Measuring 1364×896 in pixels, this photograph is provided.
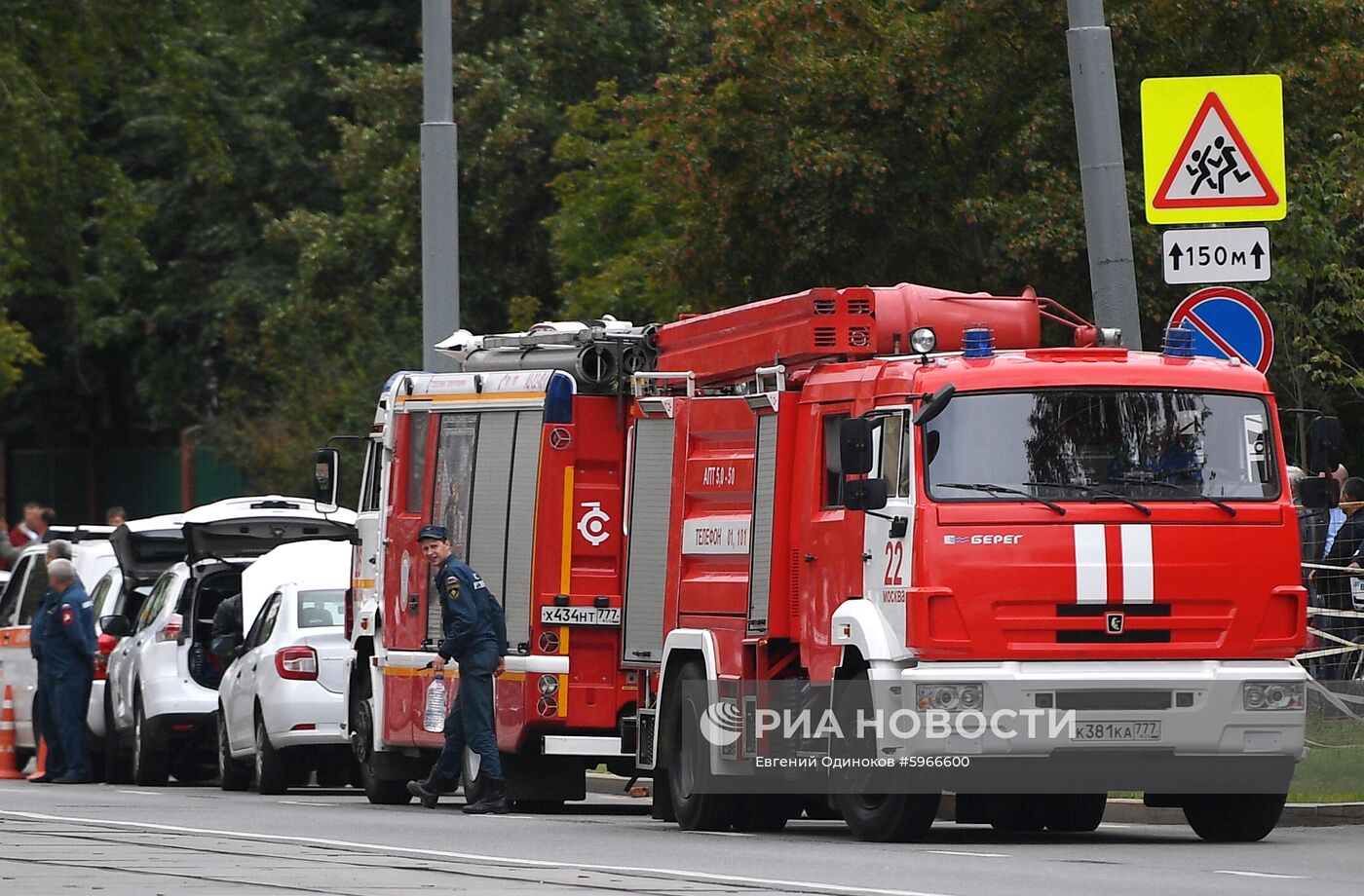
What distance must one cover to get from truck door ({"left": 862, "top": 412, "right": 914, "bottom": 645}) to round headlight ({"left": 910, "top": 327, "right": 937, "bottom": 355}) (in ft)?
2.39

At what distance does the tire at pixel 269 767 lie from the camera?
811 inches

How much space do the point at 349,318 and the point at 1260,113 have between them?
23.2 meters

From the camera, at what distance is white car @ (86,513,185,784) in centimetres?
2448

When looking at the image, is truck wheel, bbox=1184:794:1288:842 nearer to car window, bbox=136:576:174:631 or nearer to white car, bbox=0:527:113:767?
car window, bbox=136:576:174:631

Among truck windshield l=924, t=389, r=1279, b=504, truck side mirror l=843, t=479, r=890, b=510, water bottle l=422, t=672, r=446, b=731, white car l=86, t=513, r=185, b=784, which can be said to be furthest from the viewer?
white car l=86, t=513, r=185, b=784

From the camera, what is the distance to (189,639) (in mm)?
22531

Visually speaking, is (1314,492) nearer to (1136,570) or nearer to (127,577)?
(1136,570)

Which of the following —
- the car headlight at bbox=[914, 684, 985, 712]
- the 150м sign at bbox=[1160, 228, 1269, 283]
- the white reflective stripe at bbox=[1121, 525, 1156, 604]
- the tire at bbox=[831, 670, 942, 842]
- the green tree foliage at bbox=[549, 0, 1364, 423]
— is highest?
the green tree foliage at bbox=[549, 0, 1364, 423]

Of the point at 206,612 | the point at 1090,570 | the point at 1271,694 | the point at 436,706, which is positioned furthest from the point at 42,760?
the point at 1271,694

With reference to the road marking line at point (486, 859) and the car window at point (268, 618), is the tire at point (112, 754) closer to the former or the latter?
the car window at point (268, 618)

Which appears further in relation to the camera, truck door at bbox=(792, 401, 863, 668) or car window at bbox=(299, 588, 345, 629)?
car window at bbox=(299, 588, 345, 629)

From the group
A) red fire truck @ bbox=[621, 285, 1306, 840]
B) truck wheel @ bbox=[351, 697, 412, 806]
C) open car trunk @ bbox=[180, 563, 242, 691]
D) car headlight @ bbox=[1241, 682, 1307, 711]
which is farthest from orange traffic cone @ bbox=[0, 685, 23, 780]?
car headlight @ bbox=[1241, 682, 1307, 711]

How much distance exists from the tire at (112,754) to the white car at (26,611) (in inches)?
28.9

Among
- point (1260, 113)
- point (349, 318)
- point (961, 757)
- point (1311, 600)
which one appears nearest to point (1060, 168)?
point (1311, 600)
